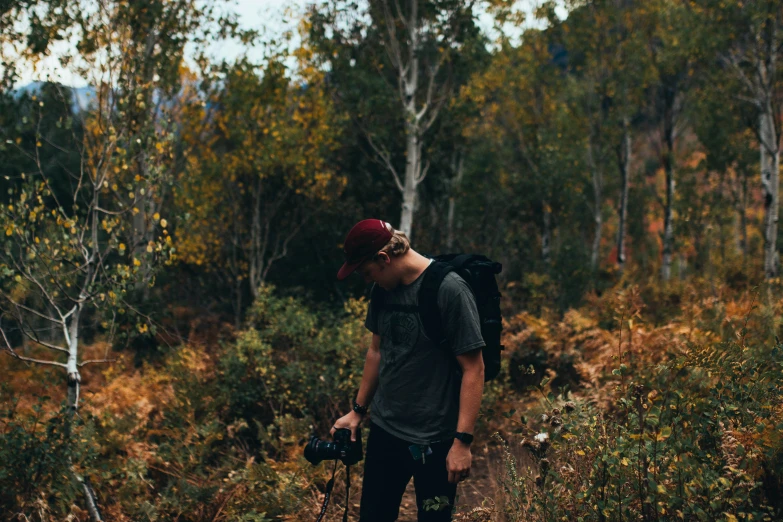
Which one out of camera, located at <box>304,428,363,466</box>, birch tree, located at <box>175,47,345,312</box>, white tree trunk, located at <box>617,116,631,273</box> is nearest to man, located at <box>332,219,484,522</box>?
camera, located at <box>304,428,363,466</box>

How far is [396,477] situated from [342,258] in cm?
1220

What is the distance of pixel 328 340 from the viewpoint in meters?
8.38

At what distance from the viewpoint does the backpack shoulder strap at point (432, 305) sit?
9.14 ft

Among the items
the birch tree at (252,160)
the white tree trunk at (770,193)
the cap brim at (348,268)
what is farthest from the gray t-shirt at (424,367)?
the white tree trunk at (770,193)

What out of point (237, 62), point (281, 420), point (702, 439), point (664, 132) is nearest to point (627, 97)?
point (664, 132)

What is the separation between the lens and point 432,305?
2.79 metres

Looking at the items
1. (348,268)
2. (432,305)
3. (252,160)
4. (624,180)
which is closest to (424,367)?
(432,305)

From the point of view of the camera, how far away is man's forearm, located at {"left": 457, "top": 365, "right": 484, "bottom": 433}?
2.67 meters

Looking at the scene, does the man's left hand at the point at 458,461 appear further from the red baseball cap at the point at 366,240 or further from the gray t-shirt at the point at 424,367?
the red baseball cap at the point at 366,240

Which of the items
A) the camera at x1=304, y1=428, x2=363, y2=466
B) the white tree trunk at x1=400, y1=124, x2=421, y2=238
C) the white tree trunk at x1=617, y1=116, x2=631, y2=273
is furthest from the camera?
the white tree trunk at x1=617, y1=116, x2=631, y2=273

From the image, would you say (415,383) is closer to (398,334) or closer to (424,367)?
(424,367)

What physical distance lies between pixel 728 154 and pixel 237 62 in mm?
17495

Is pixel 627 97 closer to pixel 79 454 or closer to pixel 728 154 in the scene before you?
pixel 728 154

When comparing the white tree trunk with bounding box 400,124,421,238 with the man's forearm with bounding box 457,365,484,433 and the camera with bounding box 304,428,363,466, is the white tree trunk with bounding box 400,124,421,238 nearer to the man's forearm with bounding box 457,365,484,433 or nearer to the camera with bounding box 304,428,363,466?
the camera with bounding box 304,428,363,466
